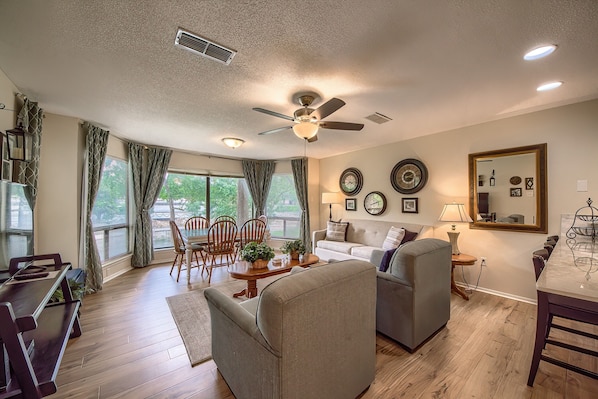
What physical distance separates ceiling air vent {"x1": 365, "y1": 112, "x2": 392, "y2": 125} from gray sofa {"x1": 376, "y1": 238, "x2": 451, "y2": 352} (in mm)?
1750

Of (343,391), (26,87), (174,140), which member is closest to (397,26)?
(343,391)

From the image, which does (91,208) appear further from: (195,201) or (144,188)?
(195,201)

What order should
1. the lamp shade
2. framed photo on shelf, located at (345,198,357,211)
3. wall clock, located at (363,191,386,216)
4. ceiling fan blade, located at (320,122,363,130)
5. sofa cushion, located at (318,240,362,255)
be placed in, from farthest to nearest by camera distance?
framed photo on shelf, located at (345,198,357,211) < wall clock, located at (363,191,386,216) < sofa cushion, located at (318,240,362,255) < the lamp shade < ceiling fan blade, located at (320,122,363,130)

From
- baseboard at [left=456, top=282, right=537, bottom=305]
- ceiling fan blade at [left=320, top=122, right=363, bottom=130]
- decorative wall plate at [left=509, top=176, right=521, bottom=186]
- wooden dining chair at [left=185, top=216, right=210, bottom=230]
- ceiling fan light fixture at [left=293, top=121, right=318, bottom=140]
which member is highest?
ceiling fan blade at [left=320, top=122, right=363, bottom=130]

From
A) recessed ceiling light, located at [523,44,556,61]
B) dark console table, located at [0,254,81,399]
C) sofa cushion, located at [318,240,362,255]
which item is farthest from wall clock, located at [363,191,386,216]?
dark console table, located at [0,254,81,399]

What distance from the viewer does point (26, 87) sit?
7.50 ft

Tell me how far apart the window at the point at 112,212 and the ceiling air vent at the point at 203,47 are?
3.10 meters

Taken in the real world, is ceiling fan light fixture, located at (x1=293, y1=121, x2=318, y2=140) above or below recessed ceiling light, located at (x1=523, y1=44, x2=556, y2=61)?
below

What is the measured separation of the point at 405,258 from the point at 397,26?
1.68m

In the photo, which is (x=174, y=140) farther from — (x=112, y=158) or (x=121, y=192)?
(x=121, y=192)

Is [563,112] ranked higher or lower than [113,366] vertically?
higher

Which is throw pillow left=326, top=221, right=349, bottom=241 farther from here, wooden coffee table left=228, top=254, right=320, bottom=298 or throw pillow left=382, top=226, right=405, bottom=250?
wooden coffee table left=228, top=254, right=320, bottom=298

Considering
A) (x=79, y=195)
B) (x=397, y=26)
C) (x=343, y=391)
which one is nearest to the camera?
(x=343, y=391)

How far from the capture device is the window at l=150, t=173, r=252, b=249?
4.98m
